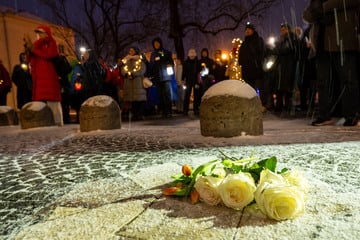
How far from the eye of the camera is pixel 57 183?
2805 mm

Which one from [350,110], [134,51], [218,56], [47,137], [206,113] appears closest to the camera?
[206,113]

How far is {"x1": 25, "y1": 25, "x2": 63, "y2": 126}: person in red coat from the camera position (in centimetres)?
772

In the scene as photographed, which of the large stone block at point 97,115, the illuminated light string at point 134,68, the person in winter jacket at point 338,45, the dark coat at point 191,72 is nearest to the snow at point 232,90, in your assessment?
the person in winter jacket at point 338,45

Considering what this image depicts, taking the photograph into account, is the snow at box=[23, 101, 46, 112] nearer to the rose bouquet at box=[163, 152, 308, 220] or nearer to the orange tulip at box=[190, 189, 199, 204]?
the rose bouquet at box=[163, 152, 308, 220]

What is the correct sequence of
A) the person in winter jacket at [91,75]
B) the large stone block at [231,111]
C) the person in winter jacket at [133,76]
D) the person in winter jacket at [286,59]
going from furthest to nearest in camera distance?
the person in winter jacket at [133,76]
the person in winter jacket at [91,75]
the person in winter jacket at [286,59]
the large stone block at [231,111]

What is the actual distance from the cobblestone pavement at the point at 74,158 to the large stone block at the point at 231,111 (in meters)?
0.18

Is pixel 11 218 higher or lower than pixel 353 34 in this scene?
lower

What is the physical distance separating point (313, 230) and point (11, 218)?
1715 millimetres

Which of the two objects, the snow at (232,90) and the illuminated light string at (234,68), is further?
the illuminated light string at (234,68)

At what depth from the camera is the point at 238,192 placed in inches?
70.7

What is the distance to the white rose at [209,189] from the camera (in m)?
1.94

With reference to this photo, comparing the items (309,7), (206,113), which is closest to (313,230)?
(206,113)

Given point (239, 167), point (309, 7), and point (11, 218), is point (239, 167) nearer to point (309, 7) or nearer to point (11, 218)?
point (11, 218)

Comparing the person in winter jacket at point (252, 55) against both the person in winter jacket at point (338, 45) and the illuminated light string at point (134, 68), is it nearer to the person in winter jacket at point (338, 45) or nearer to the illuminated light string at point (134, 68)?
the person in winter jacket at point (338, 45)
